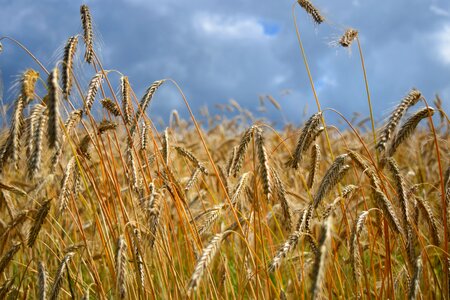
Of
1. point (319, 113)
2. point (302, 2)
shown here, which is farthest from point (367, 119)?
point (319, 113)

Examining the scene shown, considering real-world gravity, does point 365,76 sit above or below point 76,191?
above

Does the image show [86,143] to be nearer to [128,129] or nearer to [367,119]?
[128,129]

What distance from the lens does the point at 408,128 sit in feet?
7.81

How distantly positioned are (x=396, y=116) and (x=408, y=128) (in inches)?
2.9

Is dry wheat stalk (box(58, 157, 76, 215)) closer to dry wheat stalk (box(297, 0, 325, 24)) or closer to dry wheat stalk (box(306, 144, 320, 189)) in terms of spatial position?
dry wheat stalk (box(306, 144, 320, 189))

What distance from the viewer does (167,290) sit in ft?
8.35

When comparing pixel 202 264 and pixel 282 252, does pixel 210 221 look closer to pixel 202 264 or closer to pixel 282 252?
pixel 282 252

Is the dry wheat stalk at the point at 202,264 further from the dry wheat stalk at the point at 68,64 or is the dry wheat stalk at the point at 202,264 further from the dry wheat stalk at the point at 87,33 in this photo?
the dry wheat stalk at the point at 87,33

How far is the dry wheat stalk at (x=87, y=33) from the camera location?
270 centimetres

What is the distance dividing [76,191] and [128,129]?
24.5 inches

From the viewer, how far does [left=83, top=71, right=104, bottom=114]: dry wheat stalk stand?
256cm

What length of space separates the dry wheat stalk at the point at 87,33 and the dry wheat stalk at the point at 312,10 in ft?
4.01

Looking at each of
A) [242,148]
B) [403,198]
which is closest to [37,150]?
[242,148]

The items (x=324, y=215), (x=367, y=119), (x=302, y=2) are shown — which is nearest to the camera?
(x=324, y=215)
